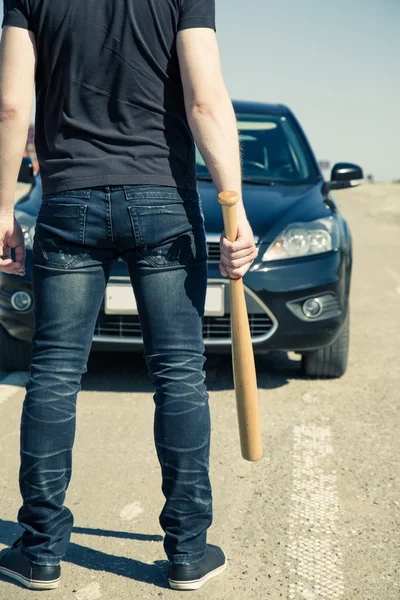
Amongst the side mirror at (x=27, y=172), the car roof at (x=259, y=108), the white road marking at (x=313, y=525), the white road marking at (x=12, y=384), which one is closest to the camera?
the white road marking at (x=313, y=525)

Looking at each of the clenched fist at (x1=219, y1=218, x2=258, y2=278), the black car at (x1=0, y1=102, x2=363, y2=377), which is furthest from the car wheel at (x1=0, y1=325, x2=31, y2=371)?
the clenched fist at (x1=219, y1=218, x2=258, y2=278)

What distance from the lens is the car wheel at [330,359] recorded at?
491cm

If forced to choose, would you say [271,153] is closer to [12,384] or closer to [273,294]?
[273,294]

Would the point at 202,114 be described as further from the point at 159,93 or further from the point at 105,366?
the point at 105,366

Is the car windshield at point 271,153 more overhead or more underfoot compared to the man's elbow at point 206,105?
more underfoot

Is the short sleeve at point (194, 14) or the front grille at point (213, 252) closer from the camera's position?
the short sleeve at point (194, 14)

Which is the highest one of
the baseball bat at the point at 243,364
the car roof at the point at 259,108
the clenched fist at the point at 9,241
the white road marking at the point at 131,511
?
the clenched fist at the point at 9,241

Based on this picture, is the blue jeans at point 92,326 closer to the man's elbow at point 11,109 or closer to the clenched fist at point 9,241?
the clenched fist at point 9,241

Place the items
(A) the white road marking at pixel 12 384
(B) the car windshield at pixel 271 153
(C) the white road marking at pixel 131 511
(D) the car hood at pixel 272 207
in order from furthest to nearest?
(B) the car windshield at pixel 271 153 → (D) the car hood at pixel 272 207 → (A) the white road marking at pixel 12 384 → (C) the white road marking at pixel 131 511

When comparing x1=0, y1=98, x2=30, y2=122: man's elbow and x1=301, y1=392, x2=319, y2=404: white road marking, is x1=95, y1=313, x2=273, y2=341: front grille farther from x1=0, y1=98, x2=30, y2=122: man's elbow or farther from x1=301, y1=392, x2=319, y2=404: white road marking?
x1=0, y1=98, x2=30, y2=122: man's elbow

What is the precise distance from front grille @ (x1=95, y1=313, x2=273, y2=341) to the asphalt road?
1.08 ft

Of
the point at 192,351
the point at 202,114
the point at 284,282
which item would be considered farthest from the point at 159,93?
the point at 284,282

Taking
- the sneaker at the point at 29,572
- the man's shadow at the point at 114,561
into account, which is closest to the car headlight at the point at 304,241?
the man's shadow at the point at 114,561

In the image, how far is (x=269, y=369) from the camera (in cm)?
527
